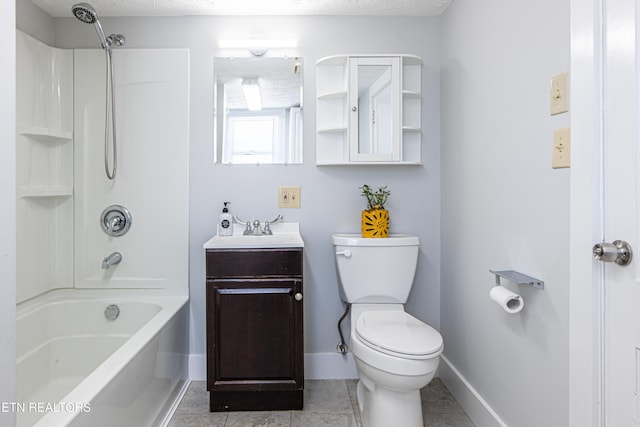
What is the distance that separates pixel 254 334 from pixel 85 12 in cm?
169

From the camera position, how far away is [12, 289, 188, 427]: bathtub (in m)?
1.49

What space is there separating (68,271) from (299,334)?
1427 millimetres

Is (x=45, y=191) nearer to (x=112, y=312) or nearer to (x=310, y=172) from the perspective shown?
(x=112, y=312)

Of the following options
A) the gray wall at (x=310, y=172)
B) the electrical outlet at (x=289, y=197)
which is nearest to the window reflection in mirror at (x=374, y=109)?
the gray wall at (x=310, y=172)

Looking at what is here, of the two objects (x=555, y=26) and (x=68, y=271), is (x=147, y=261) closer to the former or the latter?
(x=68, y=271)

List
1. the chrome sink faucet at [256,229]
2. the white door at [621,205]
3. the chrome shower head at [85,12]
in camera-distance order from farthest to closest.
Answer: the chrome sink faucet at [256,229]
the chrome shower head at [85,12]
the white door at [621,205]

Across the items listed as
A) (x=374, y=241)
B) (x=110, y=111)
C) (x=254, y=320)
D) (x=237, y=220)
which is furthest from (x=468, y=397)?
(x=110, y=111)

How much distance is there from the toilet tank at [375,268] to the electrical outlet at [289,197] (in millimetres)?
396

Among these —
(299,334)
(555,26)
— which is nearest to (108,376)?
(299,334)

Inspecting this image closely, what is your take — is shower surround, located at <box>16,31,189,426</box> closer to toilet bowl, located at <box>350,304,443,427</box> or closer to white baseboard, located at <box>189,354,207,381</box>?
white baseboard, located at <box>189,354,207,381</box>

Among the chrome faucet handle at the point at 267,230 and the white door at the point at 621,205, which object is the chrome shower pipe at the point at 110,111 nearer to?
the chrome faucet handle at the point at 267,230

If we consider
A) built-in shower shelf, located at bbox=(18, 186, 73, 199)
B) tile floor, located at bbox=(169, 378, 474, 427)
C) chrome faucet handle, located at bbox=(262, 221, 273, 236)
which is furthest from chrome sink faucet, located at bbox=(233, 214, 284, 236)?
built-in shower shelf, located at bbox=(18, 186, 73, 199)

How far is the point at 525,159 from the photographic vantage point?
1.46 m

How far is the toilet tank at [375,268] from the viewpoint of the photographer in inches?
81.7
